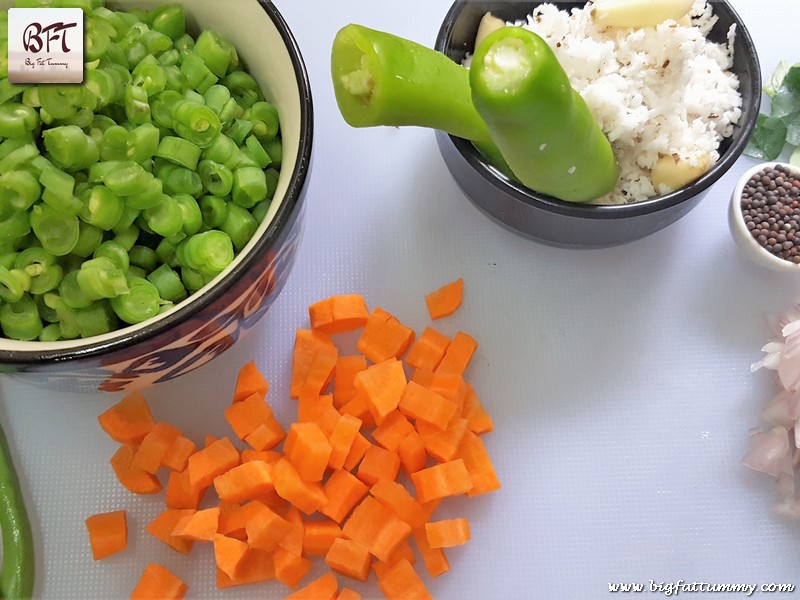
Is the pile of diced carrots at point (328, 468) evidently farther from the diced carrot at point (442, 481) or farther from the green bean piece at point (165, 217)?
the green bean piece at point (165, 217)

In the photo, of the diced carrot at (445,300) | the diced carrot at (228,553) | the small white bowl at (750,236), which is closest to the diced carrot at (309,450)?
the diced carrot at (228,553)

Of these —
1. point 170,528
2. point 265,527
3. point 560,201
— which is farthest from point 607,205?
point 170,528

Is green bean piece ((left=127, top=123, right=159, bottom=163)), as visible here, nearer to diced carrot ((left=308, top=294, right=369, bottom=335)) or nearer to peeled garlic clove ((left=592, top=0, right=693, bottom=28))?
diced carrot ((left=308, top=294, right=369, bottom=335))

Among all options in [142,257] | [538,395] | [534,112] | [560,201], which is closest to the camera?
[534,112]

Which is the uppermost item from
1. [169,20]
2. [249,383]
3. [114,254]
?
[169,20]

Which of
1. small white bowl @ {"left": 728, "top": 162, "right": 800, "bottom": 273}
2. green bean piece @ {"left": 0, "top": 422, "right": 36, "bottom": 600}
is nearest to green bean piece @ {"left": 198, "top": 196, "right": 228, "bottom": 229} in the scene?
green bean piece @ {"left": 0, "top": 422, "right": 36, "bottom": 600}

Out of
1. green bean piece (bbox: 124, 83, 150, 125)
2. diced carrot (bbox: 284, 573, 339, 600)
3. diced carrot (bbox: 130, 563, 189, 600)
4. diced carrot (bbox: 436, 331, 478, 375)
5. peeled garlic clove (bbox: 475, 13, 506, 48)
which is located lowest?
diced carrot (bbox: 130, 563, 189, 600)

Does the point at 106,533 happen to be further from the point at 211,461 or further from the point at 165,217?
the point at 165,217
